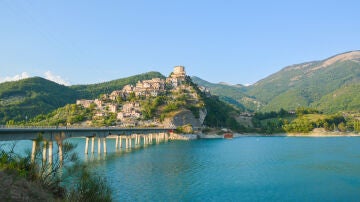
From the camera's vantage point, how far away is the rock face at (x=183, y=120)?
605 ft

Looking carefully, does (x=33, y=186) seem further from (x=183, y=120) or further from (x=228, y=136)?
(x=228, y=136)

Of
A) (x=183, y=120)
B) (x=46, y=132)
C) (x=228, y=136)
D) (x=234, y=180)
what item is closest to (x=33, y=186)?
(x=234, y=180)

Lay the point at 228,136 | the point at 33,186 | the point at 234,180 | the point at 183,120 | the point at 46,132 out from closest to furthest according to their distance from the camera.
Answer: the point at 33,186 < the point at 234,180 < the point at 46,132 < the point at 228,136 < the point at 183,120

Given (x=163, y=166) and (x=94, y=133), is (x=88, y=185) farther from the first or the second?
(x=94, y=133)

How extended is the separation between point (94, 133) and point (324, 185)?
59.7 metres

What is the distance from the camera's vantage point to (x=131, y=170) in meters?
60.2

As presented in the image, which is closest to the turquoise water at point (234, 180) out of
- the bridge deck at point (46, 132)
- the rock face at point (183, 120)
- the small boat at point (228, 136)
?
the bridge deck at point (46, 132)

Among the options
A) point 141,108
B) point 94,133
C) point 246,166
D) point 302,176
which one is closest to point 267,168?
point 246,166

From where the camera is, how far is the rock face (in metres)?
184

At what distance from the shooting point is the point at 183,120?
190m

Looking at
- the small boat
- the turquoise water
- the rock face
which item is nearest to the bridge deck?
the turquoise water

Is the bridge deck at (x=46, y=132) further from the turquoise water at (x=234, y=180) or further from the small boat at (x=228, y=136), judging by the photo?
the small boat at (x=228, y=136)

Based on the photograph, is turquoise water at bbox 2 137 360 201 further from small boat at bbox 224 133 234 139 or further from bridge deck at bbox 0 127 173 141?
small boat at bbox 224 133 234 139

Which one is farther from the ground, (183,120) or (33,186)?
(183,120)
